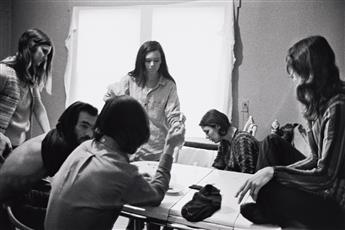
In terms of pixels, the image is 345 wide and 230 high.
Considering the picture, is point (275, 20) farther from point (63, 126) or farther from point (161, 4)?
point (63, 126)

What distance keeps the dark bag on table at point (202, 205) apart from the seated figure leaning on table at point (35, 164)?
0.53 metres

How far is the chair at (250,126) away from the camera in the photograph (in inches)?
127

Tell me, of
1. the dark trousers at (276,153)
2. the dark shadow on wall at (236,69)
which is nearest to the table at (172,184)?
the dark trousers at (276,153)

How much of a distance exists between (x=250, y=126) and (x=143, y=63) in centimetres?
128

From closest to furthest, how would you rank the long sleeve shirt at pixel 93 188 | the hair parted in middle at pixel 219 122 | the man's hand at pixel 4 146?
the long sleeve shirt at pixel 93 188, the man's hand at pixel 4 146, the hair parted in middle at pixel 219 122

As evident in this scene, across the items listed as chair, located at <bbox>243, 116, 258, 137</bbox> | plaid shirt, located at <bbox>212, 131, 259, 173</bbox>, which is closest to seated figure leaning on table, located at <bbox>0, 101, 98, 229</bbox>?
plaid shirt, located at <bbox>212, 131, 259, 173</bbox>

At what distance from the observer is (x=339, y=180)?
4.01 ft

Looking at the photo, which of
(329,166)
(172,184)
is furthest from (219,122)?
(329,166)

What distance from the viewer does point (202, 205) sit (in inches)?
49.7

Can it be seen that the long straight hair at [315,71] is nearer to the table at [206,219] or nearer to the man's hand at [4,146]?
the table at [206,219]

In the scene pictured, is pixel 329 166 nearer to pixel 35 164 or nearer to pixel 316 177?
pixel 316 177

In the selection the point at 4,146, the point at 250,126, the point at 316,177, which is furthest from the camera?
the point at 250,126

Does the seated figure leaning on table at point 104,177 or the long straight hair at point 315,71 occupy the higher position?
the long straight hair at point 315,71

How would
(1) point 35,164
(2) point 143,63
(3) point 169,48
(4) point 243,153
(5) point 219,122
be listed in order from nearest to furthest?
(1) point 35,164 → (4) point 243,153 → (2) point 143,63 → (5) point 219,122 → (3) point 169,48
